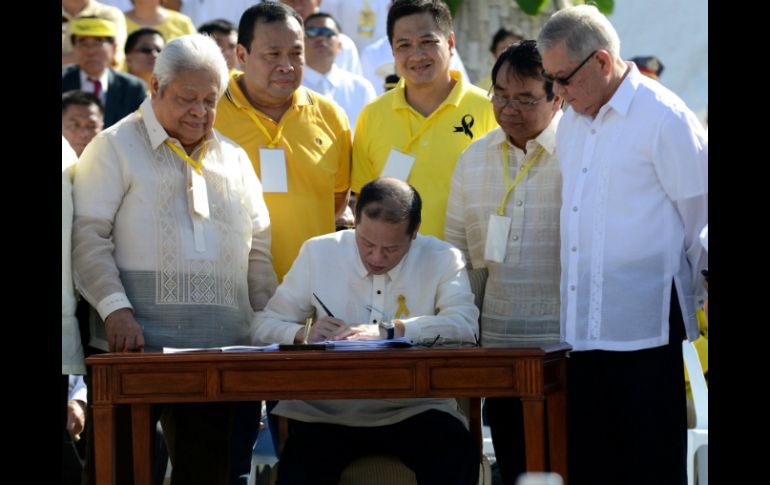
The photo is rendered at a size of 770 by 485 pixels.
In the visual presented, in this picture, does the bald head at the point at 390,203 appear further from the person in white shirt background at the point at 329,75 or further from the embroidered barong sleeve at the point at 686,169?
the person in white shirt background at the point at 329,75

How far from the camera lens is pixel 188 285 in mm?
Answer: 5164

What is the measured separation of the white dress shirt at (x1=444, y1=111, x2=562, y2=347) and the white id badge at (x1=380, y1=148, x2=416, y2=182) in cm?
40

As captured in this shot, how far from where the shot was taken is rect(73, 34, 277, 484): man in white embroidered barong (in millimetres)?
5105

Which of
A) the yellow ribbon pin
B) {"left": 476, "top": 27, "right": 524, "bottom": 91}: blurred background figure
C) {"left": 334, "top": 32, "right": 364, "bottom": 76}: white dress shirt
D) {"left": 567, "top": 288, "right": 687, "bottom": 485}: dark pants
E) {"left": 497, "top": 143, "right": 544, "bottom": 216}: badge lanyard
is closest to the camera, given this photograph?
{"left": 567, "top": 288, "right": 687, "bottom": 485}: dark pants

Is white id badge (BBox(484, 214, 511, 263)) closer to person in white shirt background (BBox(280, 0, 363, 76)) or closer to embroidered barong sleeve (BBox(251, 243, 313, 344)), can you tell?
embroidered barong sleeve (BBox(251, 243, 313, 344))

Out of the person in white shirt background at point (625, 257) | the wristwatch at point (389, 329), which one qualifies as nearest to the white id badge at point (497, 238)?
the person in white shirt background at point (625, 257)

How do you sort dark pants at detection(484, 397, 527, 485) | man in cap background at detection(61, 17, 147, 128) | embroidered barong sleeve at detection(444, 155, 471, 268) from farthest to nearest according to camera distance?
man in cap background at detection(61, 17, 147, 128) → embroidered barong sleeve at detection(444, 155, 471, 268) → dark pants at detection(484, 397, 527, 485)

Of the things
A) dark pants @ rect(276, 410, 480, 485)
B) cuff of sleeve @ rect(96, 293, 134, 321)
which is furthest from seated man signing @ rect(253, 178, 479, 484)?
cuff of sleeve @ rect(96, 293, 134, 321)

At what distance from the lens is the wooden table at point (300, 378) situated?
449 centimetres

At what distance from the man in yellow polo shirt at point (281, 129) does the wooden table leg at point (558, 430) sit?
1494 mm

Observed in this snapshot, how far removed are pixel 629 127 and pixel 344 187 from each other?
161 cm

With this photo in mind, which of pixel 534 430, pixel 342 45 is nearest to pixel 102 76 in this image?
pixel 342 45
